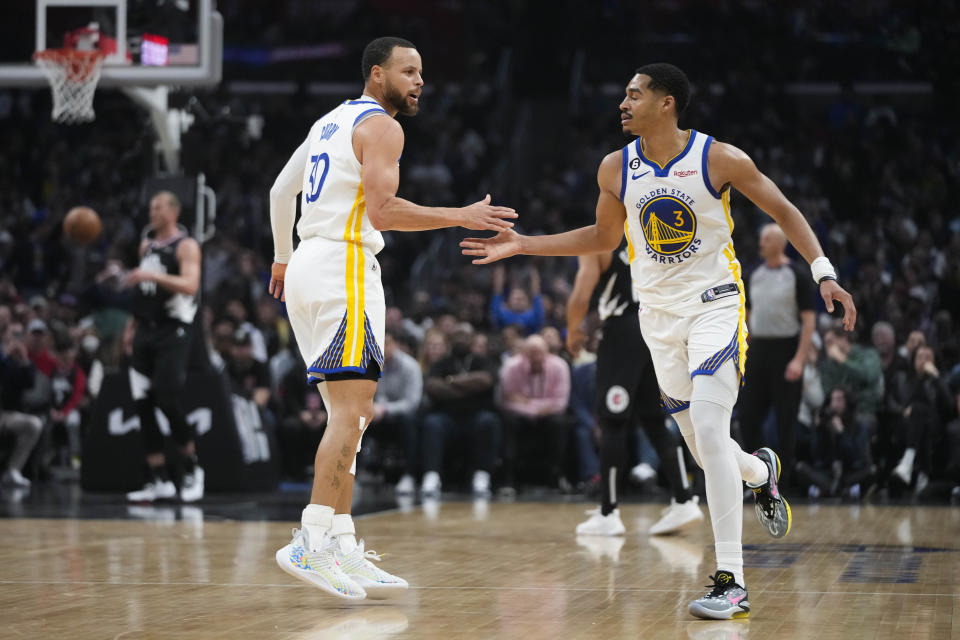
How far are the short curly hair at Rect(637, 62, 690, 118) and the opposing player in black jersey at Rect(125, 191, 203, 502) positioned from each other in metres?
5.34

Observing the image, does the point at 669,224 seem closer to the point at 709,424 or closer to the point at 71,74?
the point at 709,424

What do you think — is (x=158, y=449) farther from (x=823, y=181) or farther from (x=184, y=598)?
(x=823, y=181)

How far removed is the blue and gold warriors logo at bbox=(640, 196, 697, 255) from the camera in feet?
17.5

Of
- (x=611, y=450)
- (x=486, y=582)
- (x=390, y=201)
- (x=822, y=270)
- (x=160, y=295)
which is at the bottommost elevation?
(x=486, y=582)

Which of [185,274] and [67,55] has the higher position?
[67,55]

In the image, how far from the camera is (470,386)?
41.9 feet

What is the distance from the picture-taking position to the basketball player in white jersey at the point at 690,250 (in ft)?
16.8

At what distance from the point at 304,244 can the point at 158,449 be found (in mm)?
5489

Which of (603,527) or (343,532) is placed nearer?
(343,532)

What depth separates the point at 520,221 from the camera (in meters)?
20.7

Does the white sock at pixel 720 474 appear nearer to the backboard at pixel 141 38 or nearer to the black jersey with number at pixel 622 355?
the black jersey with number at pixel 622 355

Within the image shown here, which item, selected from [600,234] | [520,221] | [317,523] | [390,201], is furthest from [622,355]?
[520,221]

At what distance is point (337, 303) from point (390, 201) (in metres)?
0.48

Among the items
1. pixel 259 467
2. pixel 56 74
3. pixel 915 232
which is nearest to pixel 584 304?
pixel 259 467
